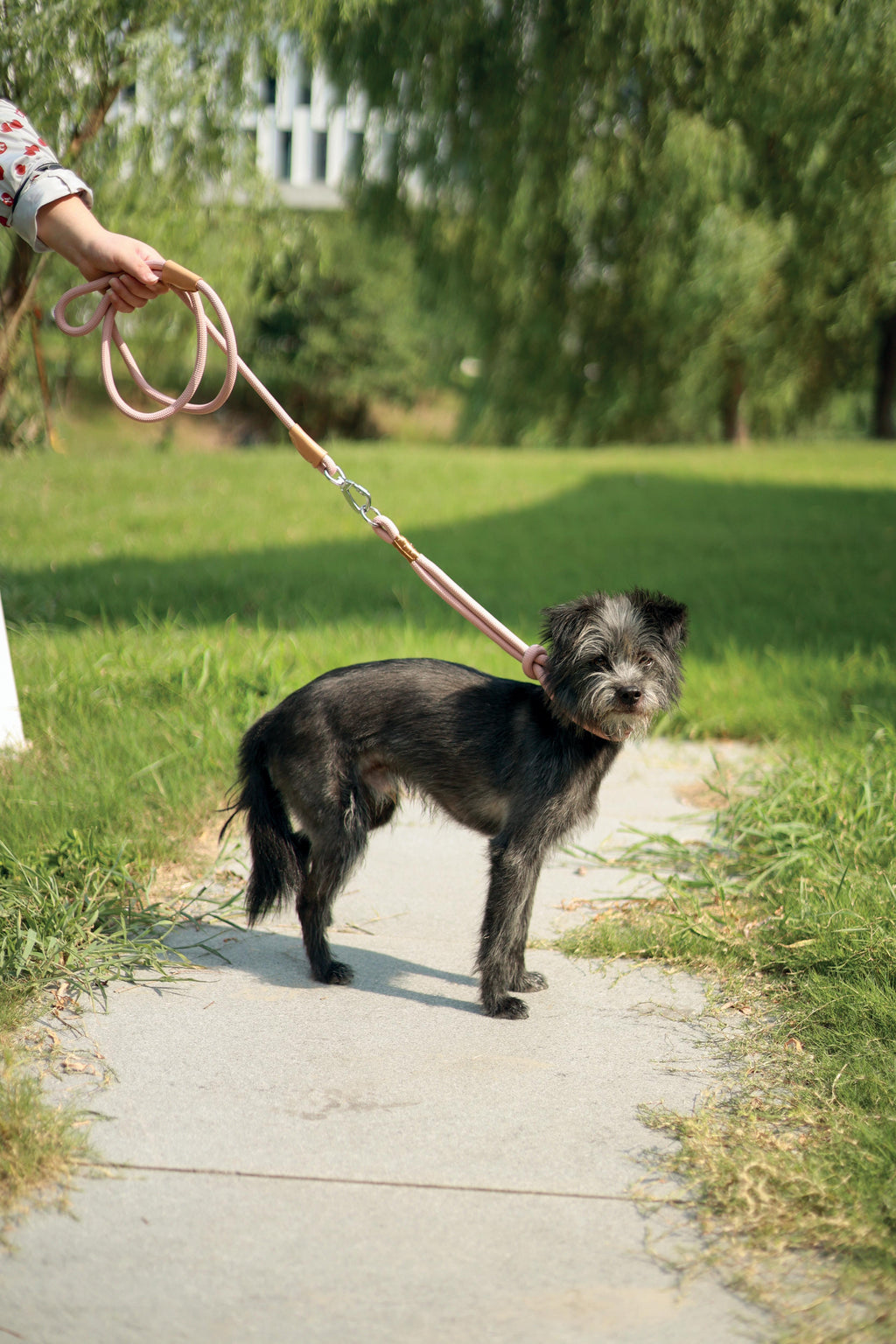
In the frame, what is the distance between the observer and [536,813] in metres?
3.44

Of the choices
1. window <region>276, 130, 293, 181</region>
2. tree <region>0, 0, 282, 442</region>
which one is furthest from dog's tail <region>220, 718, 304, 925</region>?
window <region>276, 130, 293, 181</region>

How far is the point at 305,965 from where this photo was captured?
3711 millimetres

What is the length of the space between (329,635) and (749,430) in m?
20.4

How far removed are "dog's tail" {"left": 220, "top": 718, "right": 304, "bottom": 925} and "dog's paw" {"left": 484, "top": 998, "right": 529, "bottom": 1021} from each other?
72 cm

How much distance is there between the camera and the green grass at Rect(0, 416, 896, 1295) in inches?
118

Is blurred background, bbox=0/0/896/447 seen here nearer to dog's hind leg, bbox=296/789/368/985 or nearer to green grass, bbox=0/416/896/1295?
green grass, bbox=0/416/896/1295

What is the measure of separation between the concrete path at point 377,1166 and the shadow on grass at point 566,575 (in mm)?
4032

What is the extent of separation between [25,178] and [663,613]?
221cm

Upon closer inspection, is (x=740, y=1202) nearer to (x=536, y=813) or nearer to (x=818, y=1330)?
(x=818, y=1330)

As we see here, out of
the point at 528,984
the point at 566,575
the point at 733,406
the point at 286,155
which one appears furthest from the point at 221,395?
the point at 286,155

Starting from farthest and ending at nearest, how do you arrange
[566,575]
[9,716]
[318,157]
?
[318,157], [566,575], [9,716]

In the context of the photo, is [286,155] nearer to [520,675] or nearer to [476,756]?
[520,675]

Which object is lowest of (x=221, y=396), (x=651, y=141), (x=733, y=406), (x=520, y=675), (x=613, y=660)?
(x=520, y=675)

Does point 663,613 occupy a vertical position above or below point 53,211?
below
